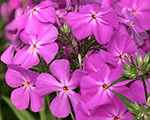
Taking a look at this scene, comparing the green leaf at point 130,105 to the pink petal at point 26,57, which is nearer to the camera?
the green leaf at point 130,105

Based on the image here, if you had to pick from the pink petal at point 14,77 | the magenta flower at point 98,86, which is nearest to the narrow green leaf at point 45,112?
the pink petal at point 14,77

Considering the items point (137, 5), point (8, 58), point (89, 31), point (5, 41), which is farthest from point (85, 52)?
point (5, 41)

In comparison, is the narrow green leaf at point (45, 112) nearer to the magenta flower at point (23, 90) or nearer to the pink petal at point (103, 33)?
the magenta flower at point (23, 90)

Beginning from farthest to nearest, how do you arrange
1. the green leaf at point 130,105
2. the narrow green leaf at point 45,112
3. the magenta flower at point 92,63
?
the narrow green leaf at point 45,112 < the magenta flower at point 92,63 < the green leaf at point 130,105

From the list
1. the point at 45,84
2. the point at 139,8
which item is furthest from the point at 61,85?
the point at 139,8

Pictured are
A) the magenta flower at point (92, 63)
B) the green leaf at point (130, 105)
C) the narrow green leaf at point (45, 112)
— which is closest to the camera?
the green leaf at point (130, 105)

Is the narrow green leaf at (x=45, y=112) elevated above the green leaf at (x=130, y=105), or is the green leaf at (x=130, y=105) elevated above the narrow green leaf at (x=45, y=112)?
the green leaf at (x=130, y=105)

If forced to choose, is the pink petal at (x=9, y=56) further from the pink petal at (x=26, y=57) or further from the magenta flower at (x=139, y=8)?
the magenta flower at (x=139, y=8)


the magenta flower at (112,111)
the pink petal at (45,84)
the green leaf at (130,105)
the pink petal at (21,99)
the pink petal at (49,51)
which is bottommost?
the pink petal at (21,99)

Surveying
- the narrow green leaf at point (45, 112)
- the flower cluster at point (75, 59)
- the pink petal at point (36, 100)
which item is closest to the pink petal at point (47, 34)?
the flower cluster at point (75, 59)
